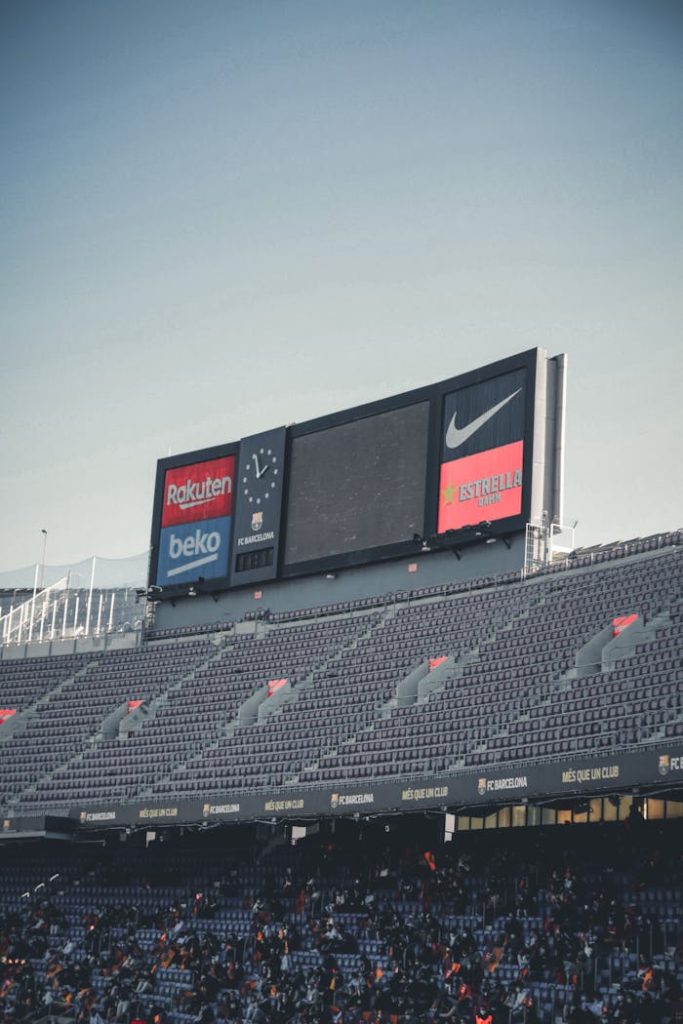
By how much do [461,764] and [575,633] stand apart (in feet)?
15.6

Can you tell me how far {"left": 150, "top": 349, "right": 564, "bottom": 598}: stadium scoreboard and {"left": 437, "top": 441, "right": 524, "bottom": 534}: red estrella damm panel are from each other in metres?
0.04

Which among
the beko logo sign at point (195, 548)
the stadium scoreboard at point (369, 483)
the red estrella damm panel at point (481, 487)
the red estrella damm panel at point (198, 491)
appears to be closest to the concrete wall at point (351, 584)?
the stadium scoreboard at point (369, 483)

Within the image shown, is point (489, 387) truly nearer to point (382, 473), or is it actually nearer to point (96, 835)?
point (382, 473)

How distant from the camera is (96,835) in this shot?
39750 mm

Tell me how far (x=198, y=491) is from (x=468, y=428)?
→ 1046 centimetres

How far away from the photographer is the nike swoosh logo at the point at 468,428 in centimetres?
4000

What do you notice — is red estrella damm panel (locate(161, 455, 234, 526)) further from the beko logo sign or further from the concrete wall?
the concrete wall

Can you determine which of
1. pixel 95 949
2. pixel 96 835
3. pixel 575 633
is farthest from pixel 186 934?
pixel 575 633

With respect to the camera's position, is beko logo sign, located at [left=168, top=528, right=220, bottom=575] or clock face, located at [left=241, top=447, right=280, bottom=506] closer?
clock face, located at [left=241, top=447, right=280, bottom=506]

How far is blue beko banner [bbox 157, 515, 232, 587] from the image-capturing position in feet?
154

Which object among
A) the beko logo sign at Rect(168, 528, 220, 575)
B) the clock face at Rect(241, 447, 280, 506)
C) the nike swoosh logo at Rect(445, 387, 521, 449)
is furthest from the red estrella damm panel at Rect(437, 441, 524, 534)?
the beko logo sign at Rect(168, 528, 220, 575)

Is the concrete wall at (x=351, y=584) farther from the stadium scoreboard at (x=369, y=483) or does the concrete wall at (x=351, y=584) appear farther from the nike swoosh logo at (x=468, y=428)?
the nike swoosh logo at (x=468, y=428)

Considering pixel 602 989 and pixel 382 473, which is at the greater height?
pixel 382 473

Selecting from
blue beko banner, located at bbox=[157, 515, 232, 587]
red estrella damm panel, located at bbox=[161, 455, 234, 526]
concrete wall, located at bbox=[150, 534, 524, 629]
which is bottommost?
concrete wall, located at bbox=[150, 534, 524, 629]
